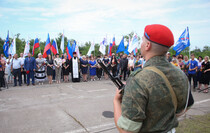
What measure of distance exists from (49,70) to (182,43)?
968 centimetres

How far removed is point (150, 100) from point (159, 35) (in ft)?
1.73

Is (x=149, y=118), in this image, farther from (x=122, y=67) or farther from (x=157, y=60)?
(x=122, y=67)

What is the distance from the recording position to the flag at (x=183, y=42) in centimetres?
1056

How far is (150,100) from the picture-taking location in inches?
45.1

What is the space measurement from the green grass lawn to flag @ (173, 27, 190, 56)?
7045 millimetres

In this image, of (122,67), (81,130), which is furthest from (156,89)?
(122,67)

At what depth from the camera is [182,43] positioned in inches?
420

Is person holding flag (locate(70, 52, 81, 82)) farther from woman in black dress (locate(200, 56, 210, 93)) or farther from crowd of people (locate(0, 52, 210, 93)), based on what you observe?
woman in black dress (locate(200, 56, 210, 93))

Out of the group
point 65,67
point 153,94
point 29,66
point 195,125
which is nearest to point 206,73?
point 195,125

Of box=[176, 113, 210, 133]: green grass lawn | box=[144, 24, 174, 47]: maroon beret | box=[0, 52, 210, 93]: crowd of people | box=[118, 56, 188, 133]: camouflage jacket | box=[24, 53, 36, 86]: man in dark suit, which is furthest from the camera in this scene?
box=[24, 53, 36, 86]: man in dark suit

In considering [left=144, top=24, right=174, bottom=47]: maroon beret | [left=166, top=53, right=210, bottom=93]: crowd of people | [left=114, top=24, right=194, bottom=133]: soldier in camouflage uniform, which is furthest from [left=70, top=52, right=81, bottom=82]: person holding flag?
[left=144, top=24, right=174, bottom=47]: maroon beret

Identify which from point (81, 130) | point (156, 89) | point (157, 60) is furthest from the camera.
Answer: point (81, 130)

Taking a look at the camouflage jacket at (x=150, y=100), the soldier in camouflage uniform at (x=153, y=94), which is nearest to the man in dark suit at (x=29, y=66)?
the soldier in camouflage uniform at (x=153, y=94)

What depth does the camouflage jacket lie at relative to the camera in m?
1.10
